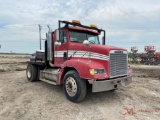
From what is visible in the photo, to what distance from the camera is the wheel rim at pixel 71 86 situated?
6.35 meters

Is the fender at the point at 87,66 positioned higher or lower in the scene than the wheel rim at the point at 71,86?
higher

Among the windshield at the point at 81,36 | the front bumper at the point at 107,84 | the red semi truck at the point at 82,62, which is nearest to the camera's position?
the front bumper at the point at 107,84

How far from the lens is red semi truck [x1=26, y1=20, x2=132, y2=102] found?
6.04 metres

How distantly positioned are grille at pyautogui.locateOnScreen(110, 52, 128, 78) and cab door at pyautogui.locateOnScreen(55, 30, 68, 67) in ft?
6.81

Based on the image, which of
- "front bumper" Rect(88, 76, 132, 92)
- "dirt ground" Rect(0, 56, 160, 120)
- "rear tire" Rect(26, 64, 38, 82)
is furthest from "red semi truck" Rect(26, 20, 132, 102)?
"rear tire" Rect(26, 64, 38, 82)

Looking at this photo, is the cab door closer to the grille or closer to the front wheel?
the front wheel

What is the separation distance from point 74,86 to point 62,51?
1.93 metres

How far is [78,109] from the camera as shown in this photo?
5.94m

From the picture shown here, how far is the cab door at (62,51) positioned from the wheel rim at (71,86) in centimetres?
131

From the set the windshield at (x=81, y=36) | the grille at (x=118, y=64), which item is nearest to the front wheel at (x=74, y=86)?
the grille at (x=118, y=64)

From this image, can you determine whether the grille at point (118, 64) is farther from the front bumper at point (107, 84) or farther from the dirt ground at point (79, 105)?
the dirt ground at point (79, 105)

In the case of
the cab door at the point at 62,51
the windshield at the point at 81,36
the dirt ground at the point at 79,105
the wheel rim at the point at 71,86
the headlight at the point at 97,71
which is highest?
the windshield at the point at 81,36

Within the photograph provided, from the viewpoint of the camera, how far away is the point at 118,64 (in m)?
6.55

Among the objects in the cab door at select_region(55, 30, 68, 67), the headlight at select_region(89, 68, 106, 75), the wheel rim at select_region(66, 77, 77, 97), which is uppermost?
the cab door at select_region(55, 30, 68, 67)
